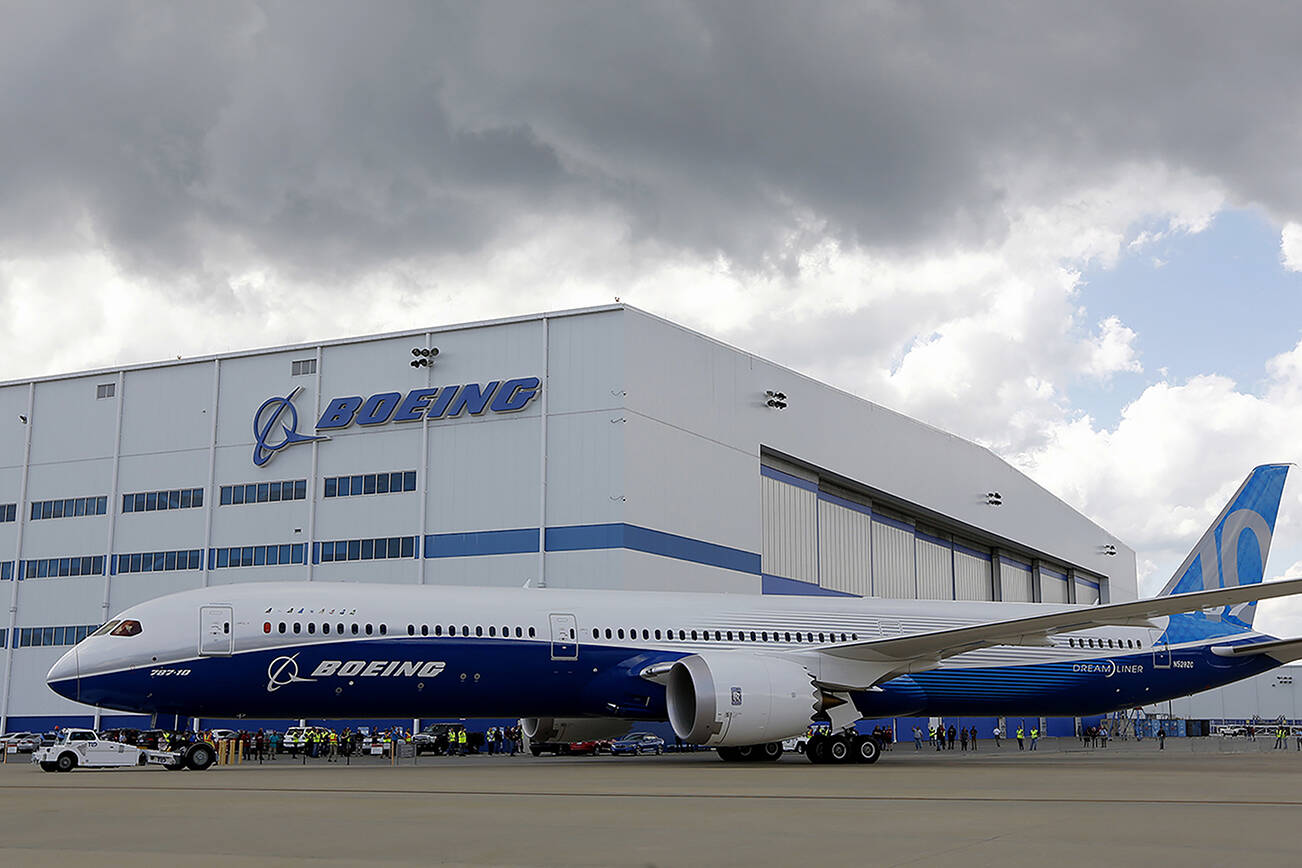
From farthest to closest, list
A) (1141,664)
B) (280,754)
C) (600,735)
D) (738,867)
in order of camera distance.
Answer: (280,754) → (1141,664) → (600,735) → (738,867)

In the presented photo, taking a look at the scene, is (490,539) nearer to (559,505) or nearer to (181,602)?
(559,505)

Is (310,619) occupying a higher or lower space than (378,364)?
lower

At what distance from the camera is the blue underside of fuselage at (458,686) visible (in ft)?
74.6

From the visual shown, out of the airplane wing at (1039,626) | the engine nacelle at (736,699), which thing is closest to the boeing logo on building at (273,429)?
the engine nacelle at (736,699)

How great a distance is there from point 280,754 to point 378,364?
14.6 m

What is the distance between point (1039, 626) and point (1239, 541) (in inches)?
454

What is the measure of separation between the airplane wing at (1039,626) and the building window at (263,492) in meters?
26.7

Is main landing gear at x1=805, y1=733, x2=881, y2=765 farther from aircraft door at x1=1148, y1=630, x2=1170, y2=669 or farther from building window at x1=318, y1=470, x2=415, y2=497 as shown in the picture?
building window at x1=318, y1=470, x2=415, y2=497

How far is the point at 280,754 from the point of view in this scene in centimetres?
4266

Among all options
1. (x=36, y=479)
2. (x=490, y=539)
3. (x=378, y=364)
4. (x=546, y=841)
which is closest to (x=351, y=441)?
(x=378, y=364)

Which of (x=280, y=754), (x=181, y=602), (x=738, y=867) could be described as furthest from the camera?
(x=280, y=754)

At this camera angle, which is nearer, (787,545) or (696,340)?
(696,340)

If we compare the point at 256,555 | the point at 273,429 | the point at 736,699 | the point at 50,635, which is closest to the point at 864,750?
the point at 736,699

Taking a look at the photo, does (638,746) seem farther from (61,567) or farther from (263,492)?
(61,567)
